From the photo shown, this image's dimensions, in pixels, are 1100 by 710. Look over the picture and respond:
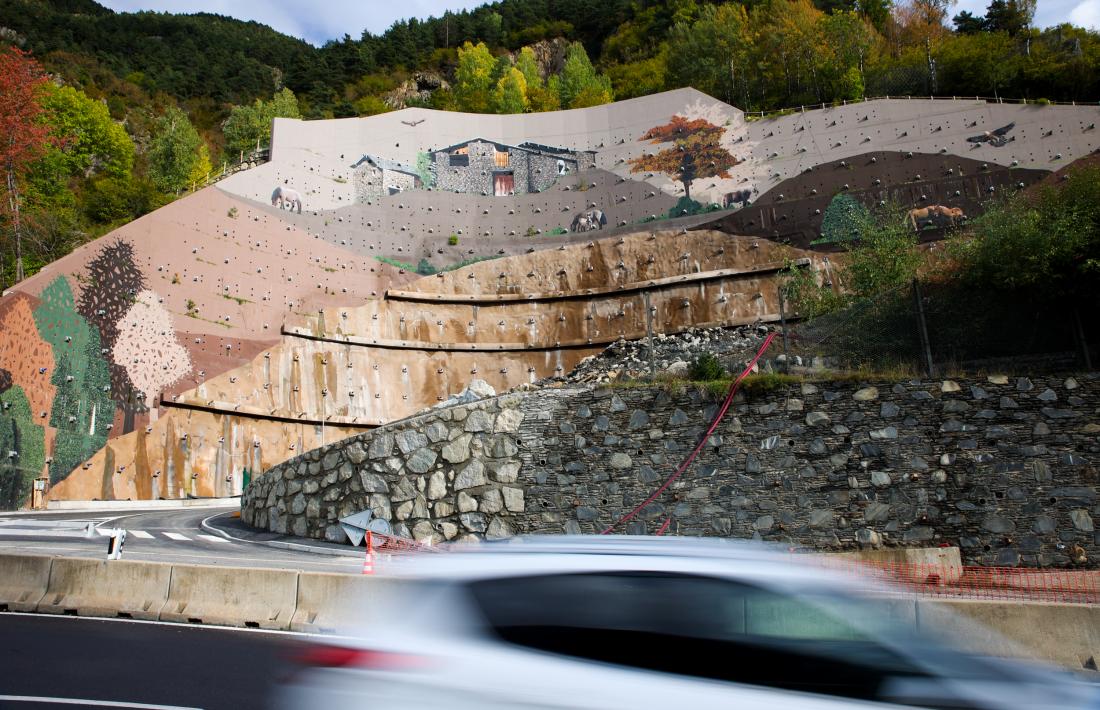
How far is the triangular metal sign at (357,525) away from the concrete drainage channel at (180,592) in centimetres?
722

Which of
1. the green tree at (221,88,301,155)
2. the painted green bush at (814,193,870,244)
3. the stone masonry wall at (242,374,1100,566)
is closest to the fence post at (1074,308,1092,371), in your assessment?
the stone masonry wall at (242,374,1100,566)

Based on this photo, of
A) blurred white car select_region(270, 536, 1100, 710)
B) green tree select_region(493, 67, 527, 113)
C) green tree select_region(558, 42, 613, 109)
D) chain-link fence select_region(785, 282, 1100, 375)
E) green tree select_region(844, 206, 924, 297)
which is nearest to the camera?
blurred white car select_region(270, 536, 1100, 710)

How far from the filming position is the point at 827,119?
3884cm

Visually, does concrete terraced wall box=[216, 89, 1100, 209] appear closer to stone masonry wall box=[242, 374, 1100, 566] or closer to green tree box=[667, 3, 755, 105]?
green tree box=[667, 3, 755, 105]

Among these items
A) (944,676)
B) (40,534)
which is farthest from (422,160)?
(944,676)

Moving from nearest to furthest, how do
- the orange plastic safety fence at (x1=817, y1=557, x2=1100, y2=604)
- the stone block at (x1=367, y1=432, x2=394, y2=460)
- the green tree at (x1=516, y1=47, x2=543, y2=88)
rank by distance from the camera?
the orange plastic safety fence at (x1=817, y1=557, x2=1100, y2=604)
the stone block at (x1=367, y1=432, x2=394, y2=460)
the green tree at (x1=516, y1=47, x2=543, y2=88)

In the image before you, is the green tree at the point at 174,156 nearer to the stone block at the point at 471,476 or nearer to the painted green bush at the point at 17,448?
the painted green bush at the point at 17,448

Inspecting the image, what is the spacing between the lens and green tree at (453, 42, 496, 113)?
77438 millimetres

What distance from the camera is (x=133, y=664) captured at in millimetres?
8266

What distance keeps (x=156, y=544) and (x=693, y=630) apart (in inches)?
669

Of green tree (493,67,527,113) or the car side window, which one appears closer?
the car side window

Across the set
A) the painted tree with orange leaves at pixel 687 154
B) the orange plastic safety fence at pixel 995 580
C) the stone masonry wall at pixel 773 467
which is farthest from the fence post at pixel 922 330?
the painted tree with orange leaves at pixel 687 154

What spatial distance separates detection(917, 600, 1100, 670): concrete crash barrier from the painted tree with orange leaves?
32507mm

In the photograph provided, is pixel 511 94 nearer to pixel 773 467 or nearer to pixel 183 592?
pixel 773 467
